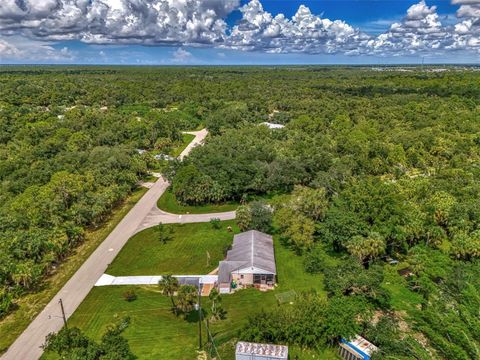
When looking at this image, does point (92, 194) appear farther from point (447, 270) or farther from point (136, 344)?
point (447, 270)

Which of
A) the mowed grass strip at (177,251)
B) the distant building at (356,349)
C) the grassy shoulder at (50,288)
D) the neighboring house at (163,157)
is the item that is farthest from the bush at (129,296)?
the neighboring house at (163,157)

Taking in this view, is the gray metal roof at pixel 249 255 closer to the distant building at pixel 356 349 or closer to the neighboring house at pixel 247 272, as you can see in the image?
the neighboring house at pixel 247 272

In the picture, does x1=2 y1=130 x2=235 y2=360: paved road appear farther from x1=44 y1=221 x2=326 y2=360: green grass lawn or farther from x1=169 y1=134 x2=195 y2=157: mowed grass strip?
x1=169 y1=134 x2=195 y2=157: mowed grass strip

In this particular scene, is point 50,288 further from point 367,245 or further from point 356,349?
point 367,245

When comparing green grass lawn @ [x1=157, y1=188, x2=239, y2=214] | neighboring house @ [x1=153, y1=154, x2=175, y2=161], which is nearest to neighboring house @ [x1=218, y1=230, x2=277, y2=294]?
green grass lawn @ [x1=157, y1=188, x2=239, y2=214]

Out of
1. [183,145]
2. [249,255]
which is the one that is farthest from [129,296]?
[183,145]

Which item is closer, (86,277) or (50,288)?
(50,288)
